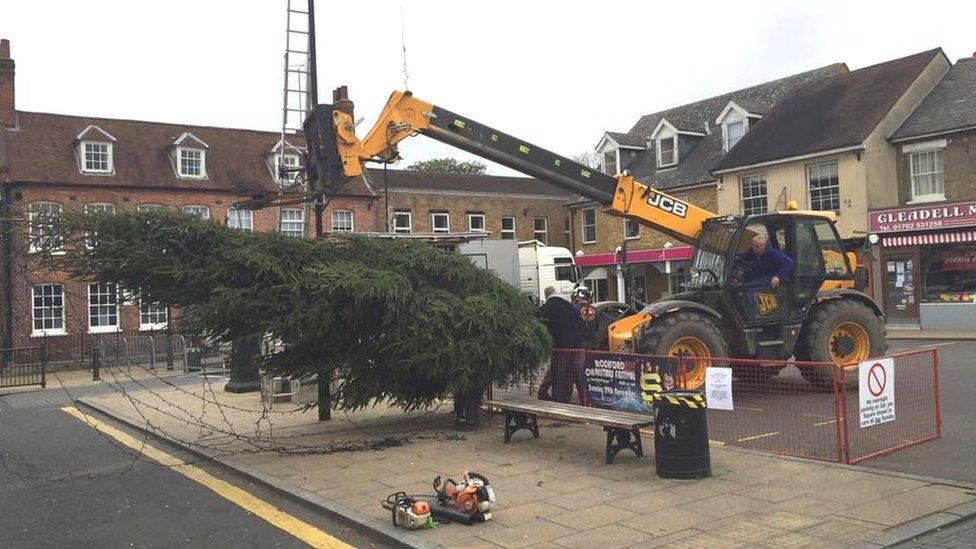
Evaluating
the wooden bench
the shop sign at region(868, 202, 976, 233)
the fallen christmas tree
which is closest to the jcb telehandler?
the fallen christmas tree

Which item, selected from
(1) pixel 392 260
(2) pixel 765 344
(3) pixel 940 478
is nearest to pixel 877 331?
(2) pixel 765 344

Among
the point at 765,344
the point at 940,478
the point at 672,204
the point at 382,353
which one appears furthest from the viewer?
the point at 672,204

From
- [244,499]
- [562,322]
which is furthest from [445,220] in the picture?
[244,499]

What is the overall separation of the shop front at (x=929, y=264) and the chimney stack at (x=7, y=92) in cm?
3241

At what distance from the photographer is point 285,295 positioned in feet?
27.6

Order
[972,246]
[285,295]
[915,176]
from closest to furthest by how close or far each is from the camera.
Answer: [285,295]
[972,246]
[915,176]

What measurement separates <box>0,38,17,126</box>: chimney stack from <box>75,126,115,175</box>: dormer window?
2597 millimetres

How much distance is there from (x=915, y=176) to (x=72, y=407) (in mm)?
25456

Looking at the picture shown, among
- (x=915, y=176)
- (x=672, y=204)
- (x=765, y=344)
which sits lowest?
(x=765, y=344)

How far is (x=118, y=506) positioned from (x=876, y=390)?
733 centimetres

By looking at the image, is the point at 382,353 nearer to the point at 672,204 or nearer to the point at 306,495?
the point at 306,495

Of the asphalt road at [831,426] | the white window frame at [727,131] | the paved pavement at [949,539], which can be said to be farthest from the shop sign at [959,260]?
the paved pavement at [949,539]

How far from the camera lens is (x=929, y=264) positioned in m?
24.8

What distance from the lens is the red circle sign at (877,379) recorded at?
7.51m
